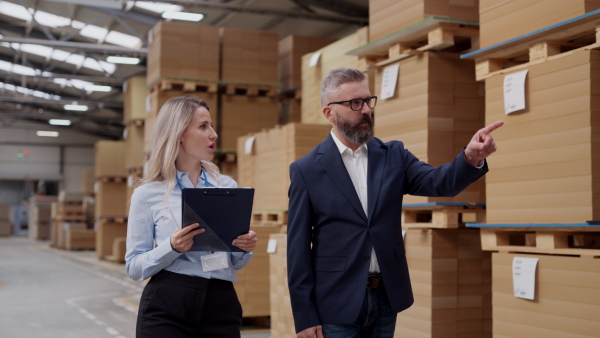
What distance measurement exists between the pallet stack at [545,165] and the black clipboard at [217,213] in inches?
85.0

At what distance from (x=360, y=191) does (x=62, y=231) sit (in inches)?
983

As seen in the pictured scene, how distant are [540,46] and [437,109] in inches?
43.5

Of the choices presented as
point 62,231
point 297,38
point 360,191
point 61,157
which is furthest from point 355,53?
point 61,157

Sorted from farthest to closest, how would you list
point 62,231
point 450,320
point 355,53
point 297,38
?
1. point 62,231
2. point 297,38
3. point 355,53
4. point 450,320

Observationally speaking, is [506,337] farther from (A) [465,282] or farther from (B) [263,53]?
(B) [263,53]

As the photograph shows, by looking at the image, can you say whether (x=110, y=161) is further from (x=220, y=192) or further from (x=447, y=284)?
(x=220, y=192)

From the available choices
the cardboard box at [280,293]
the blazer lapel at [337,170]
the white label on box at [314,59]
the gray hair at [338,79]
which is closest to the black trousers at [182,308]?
the blazer lapel at [337,170]

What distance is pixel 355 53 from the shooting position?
6020mm

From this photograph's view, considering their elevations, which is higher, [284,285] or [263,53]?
[263,53]

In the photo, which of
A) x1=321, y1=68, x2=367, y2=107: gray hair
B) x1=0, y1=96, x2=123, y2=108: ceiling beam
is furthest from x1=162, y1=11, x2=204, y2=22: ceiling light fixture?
x1=0, y1=96, x2=123, y2=108: ceiling beam

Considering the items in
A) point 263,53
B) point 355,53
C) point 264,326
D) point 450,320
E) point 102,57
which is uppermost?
point 102,57

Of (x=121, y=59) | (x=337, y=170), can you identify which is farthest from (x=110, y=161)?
(x=337, y=170)

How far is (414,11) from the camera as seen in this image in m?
5.48

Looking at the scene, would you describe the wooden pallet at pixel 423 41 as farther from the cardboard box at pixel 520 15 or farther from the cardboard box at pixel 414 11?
the cardboard box at pixel 520 15
